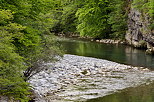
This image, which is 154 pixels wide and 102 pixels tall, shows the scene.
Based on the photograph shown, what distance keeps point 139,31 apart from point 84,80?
18.9 meters

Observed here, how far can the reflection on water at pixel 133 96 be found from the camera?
13.5 m

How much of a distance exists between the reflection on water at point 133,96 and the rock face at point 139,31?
1513 cm

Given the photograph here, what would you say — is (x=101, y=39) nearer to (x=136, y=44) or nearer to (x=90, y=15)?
(x=90, y=15)

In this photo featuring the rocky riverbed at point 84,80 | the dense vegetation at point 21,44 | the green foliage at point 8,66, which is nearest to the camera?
the green foliage at point 8,66

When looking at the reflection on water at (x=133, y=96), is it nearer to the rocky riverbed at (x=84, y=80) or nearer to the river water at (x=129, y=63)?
the river water at (x=129, y=63)

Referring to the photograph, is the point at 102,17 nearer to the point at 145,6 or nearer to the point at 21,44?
the point at 145,6

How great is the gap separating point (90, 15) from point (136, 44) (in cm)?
1229

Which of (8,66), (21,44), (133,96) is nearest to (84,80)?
(133,96)

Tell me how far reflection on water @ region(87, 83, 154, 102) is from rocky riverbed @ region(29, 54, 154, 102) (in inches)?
23.1

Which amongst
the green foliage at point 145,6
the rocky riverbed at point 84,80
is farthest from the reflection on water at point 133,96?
the green foliage at point 145,6

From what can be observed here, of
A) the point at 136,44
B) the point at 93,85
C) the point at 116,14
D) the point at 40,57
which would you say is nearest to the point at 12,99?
the point at 40,57

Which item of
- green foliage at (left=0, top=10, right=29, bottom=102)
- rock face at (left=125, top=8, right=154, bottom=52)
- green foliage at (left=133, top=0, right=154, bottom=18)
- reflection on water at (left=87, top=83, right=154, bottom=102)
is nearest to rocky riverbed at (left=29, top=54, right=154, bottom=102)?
reflection on water at (left=87, top=83, right=154, bottom=102)

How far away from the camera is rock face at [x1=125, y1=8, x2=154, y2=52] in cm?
3073

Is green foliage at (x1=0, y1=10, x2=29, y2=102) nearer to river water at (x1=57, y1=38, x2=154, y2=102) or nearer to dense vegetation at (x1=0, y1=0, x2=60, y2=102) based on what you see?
dense vegetation at (x1=0, y1=0, x2=60, y2=102)
